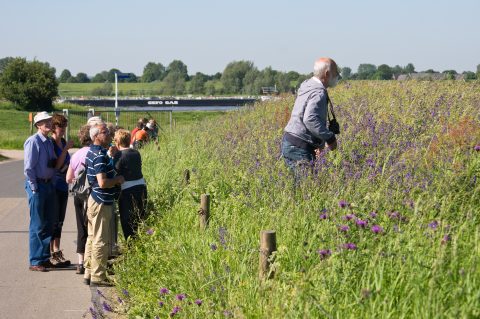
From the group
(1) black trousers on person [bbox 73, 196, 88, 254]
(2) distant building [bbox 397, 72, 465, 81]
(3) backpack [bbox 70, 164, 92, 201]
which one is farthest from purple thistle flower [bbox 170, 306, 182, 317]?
(2) distant building [bbox 397, 72, 465, 81]

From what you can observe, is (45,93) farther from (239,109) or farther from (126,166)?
(126,166)

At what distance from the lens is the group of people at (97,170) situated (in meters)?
8.24

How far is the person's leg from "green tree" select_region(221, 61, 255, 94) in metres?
90.6

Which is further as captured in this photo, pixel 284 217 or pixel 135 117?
pixel 135 117

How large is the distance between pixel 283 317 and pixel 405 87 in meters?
13.1

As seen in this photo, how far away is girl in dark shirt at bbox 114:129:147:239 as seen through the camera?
8977 millimetres

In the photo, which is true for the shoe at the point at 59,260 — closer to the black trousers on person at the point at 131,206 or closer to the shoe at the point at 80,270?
the shoe at the point at 80,270

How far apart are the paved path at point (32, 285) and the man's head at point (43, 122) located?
1.64 meters

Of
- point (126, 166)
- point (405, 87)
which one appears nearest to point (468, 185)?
point (126, 166)

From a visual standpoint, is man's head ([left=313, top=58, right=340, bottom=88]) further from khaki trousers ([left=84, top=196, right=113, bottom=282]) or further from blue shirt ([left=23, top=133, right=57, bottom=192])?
blue shirt ([left=23, top=133, right=57, bottom=192])

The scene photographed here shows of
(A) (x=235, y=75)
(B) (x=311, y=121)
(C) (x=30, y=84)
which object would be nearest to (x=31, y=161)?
(B) (x=311, y=121)

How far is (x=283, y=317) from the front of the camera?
461 centimetres

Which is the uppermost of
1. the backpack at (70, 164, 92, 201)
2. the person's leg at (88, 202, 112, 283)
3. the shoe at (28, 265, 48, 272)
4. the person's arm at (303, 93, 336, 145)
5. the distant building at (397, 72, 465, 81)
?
the distant building at (397, 72, 465, 81)

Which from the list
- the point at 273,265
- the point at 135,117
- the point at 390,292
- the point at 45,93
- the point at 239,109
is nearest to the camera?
the point at 390,292
